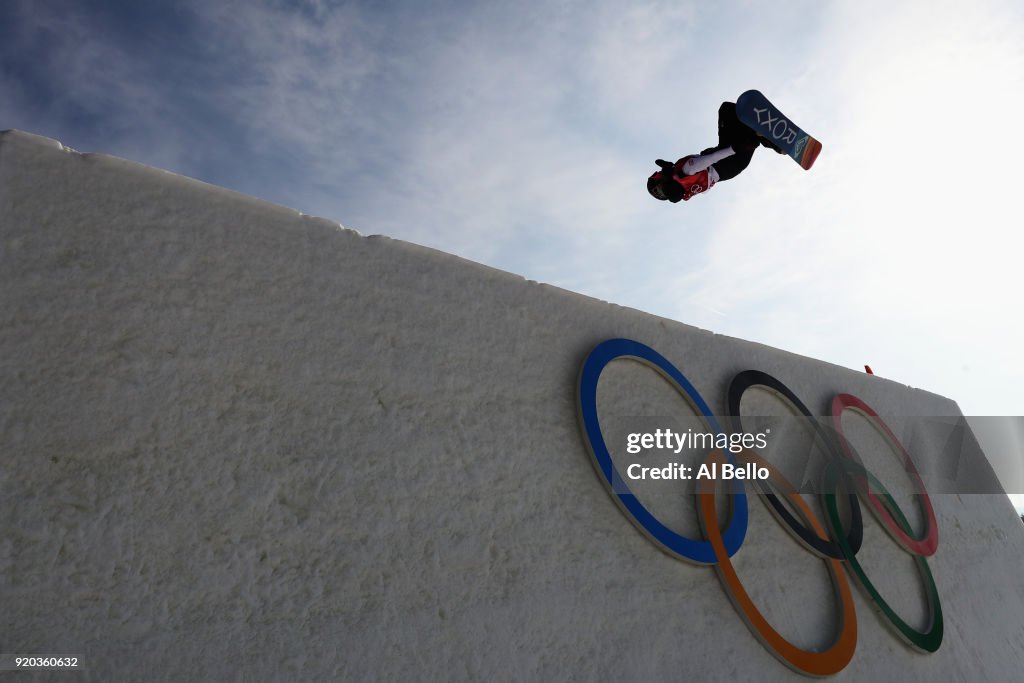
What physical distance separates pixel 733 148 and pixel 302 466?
143 inches

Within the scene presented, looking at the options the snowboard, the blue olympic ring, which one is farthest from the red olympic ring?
the snowboard

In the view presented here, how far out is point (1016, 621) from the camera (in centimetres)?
485

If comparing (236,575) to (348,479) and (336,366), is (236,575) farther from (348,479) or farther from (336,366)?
(336,366)

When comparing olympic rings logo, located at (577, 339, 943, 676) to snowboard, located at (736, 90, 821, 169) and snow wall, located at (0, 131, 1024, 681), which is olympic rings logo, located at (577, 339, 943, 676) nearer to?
snow wall, located at (0, 131, 1024, 681)

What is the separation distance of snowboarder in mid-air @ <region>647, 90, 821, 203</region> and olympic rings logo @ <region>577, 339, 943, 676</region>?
4.49 ft

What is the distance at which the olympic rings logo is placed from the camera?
310 centimetres

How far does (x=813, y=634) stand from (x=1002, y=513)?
3.33m

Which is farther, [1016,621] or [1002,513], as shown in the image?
[1002,513]

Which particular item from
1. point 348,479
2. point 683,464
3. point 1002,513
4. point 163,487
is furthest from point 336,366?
point 1002,513

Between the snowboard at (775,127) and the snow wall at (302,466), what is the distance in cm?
210

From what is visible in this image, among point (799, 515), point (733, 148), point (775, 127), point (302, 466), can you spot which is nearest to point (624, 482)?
point (799, 515)

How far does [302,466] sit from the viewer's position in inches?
92.0

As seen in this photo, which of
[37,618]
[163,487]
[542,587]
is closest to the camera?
[37,618]

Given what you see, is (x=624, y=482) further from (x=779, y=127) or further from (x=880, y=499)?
(x=779, y=127)
